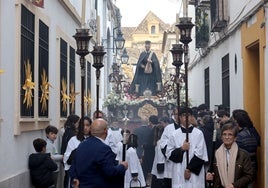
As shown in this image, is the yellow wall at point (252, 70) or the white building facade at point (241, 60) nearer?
the white building facade at point (241, 60)

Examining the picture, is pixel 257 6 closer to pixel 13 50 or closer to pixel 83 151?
pixel 13 50

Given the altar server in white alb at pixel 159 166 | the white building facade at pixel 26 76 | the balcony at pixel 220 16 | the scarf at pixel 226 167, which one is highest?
the balcony at pixel 220 16

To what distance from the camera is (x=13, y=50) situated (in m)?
11.0

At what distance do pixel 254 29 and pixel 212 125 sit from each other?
6.93ft

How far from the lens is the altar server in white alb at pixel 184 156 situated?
1048 cm

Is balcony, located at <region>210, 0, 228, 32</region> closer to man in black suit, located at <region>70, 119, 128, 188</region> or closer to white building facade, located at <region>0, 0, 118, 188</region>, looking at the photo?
white building facade, located at <region>0, 0, 118, 188</region>

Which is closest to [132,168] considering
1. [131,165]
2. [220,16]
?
[131,165]

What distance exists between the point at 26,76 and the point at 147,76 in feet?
52.8

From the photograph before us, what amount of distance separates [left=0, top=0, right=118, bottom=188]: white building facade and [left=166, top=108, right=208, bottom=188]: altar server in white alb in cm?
250

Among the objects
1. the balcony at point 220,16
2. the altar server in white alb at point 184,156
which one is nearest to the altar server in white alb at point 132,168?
the altar server in white alb at point 184,156

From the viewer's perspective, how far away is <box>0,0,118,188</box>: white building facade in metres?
10.6

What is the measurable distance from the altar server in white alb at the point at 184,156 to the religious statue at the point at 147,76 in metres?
16.2

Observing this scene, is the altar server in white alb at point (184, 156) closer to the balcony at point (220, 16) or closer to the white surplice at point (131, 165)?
the white surplice at point (131, 165)

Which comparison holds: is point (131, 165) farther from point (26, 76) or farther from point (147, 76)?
point (147, 76)
